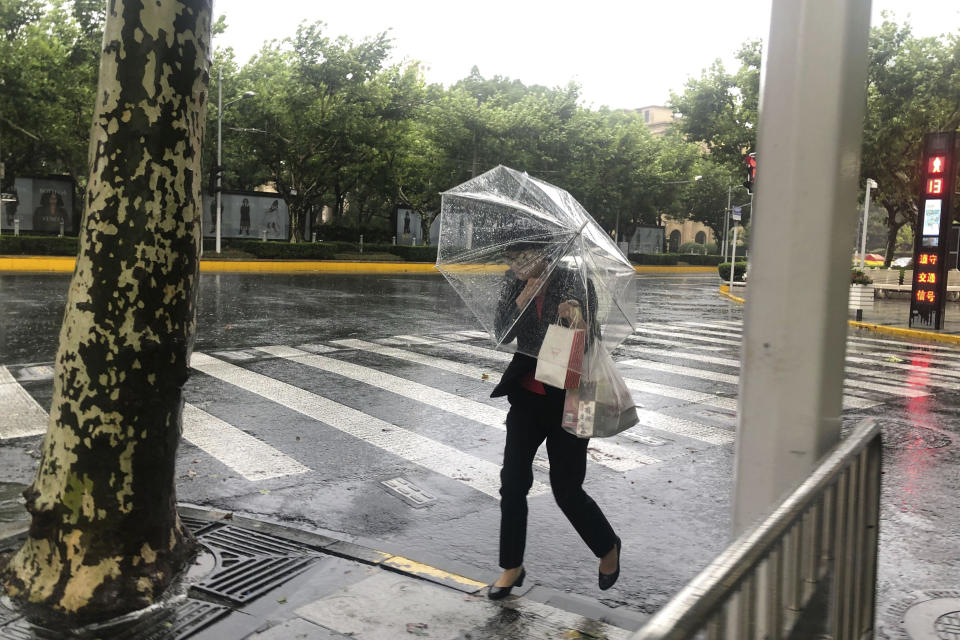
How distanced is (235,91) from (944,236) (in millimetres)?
30764

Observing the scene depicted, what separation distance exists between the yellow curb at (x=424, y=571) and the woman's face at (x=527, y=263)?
1583 mm

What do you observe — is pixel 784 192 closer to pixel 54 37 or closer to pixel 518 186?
pixel 518 186

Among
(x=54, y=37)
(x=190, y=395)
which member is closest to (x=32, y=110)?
(x=54, y=37)

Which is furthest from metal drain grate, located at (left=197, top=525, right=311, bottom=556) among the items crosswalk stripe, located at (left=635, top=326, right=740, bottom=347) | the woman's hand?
crosswalk stripe, located at (left=635, top=326, right=740, bottom=347)

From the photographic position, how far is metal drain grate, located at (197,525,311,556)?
4.43 metres

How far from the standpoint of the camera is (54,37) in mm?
32781

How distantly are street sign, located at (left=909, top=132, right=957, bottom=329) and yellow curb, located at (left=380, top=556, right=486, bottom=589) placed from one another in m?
16.0

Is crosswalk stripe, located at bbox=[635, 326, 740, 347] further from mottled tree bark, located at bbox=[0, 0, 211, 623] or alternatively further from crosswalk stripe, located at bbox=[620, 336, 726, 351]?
mottled tree bark, located at bbox=[0, 0, 211, 623]

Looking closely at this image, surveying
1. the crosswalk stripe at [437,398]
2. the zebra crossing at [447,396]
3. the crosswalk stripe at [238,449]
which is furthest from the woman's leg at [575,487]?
the crosswalk stripe at [238,449]

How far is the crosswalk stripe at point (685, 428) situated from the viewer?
7367mm

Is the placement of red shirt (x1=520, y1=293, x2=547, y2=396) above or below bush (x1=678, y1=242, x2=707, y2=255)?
below

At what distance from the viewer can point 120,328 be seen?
372 cm

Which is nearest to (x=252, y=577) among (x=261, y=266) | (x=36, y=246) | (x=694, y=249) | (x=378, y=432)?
(x=378, y=432)

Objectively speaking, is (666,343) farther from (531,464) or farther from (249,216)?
(249,216)
